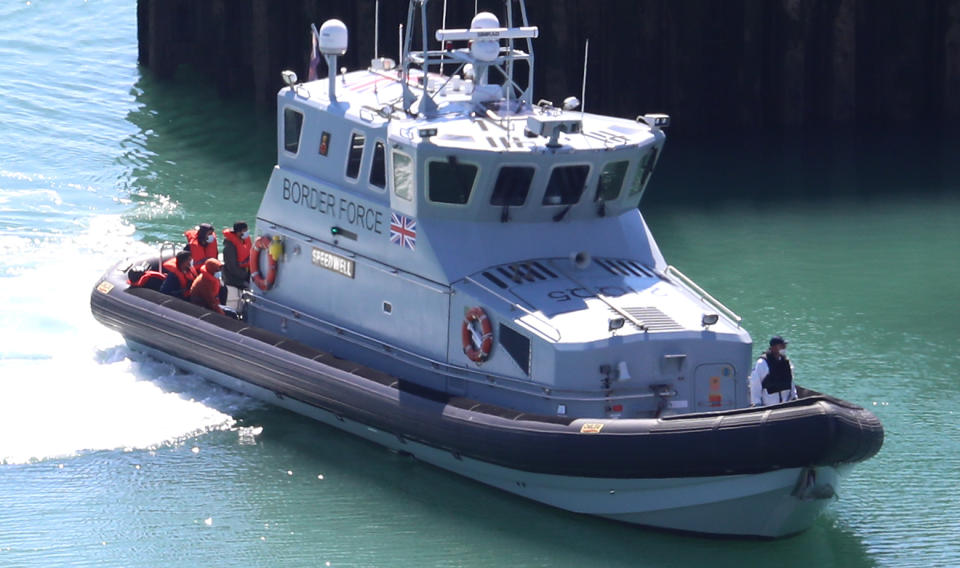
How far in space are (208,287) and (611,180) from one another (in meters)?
3.78

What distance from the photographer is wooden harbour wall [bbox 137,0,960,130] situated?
19172mm

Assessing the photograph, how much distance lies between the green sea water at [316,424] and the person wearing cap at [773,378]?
0.92 metres

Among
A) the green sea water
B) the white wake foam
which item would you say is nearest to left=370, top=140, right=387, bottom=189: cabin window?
the green sea water

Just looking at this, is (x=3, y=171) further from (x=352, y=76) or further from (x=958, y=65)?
(x=958, y=65)

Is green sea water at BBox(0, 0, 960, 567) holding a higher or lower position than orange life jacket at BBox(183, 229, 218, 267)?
lower

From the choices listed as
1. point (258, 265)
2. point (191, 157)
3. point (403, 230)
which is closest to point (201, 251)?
point (258, 265)

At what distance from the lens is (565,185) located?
436 inches

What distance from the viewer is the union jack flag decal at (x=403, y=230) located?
436 inches

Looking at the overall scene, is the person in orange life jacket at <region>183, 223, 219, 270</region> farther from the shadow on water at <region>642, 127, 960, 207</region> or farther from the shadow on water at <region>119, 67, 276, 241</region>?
the shadow on water at <region>642, 127, 960, 207</region>

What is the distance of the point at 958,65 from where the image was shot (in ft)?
67.0

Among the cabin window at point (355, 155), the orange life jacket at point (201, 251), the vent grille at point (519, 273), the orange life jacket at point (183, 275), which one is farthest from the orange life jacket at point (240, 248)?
the vent grille at point (519, 273)

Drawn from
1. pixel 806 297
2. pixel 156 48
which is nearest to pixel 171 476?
pixel 806 297

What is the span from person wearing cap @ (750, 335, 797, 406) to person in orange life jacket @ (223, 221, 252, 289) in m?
4.67

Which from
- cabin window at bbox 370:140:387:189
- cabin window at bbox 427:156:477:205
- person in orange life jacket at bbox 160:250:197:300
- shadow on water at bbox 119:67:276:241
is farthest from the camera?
shadow on water at bbox 119:67:276:241
